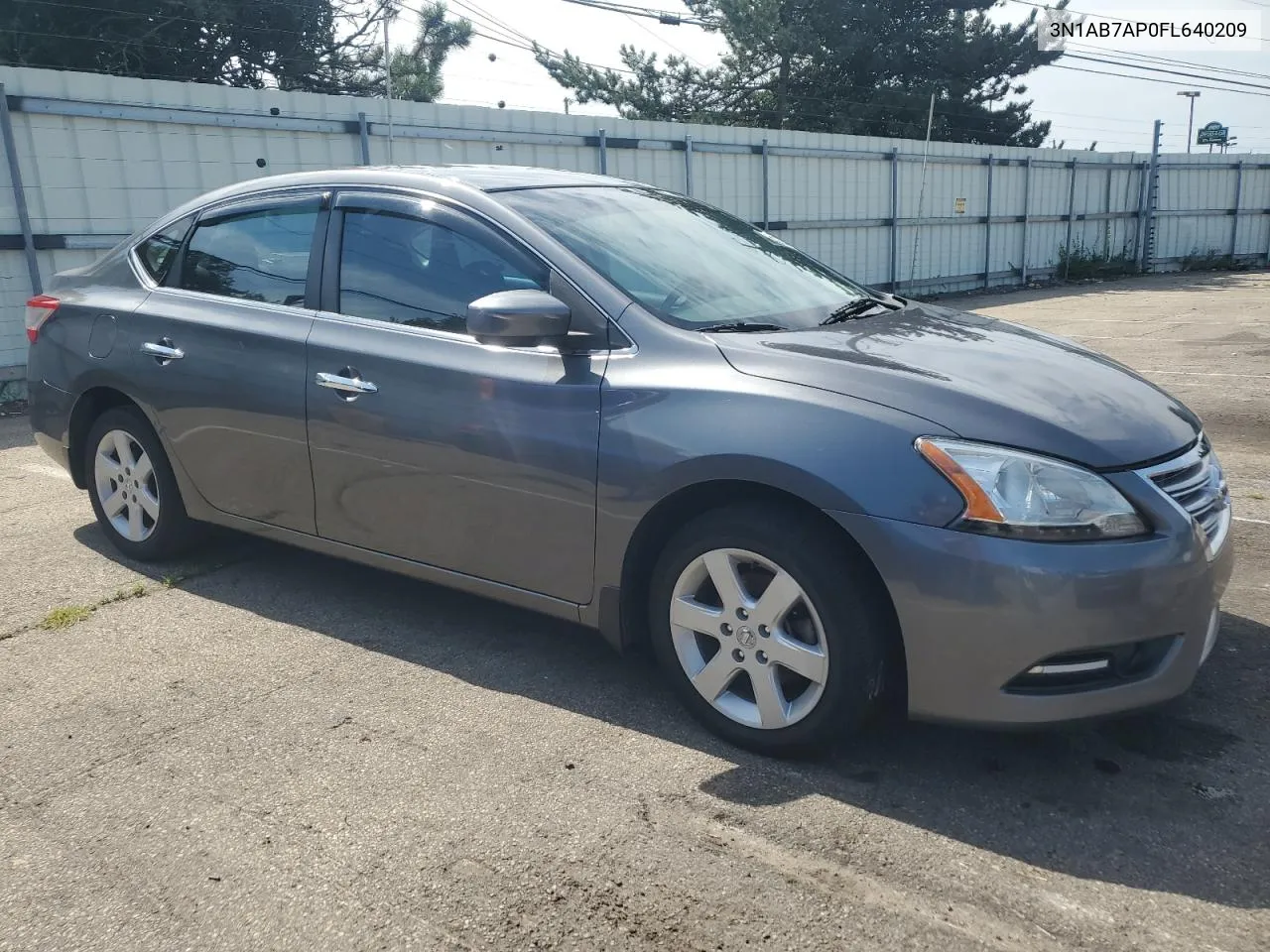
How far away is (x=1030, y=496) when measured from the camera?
270 centimetres

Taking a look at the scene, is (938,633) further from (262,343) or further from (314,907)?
(262,343)

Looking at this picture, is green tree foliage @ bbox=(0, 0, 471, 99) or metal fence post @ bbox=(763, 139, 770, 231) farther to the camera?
green tree foliage @ bbox=(0, 0, 471, 99)

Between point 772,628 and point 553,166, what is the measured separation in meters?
11.5

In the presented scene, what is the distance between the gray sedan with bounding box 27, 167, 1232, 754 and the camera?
2.72m

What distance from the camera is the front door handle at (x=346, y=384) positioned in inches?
147

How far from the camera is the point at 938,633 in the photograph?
273 cm

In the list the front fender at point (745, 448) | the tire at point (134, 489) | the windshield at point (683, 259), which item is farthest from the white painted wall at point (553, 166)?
the front fender at point (745, 448)

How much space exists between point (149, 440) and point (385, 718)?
1946mm

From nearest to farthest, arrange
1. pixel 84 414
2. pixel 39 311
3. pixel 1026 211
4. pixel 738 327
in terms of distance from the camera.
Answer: pixel 738 327 → pixel 84 414 → pixel 39 311 → pixel 1026 211

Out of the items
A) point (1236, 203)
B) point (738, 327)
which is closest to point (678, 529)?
point (738, 327)

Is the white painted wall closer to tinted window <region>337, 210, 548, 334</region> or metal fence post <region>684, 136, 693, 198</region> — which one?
metal fence post <region>684, 136, 693, 198</region>

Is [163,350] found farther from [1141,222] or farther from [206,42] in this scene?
[1141,222]

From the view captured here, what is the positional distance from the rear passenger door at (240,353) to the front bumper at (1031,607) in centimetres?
220

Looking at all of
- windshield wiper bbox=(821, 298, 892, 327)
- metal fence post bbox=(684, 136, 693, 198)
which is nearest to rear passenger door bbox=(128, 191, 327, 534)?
windshield wiper bbox=(821, 298, 892, 327)
